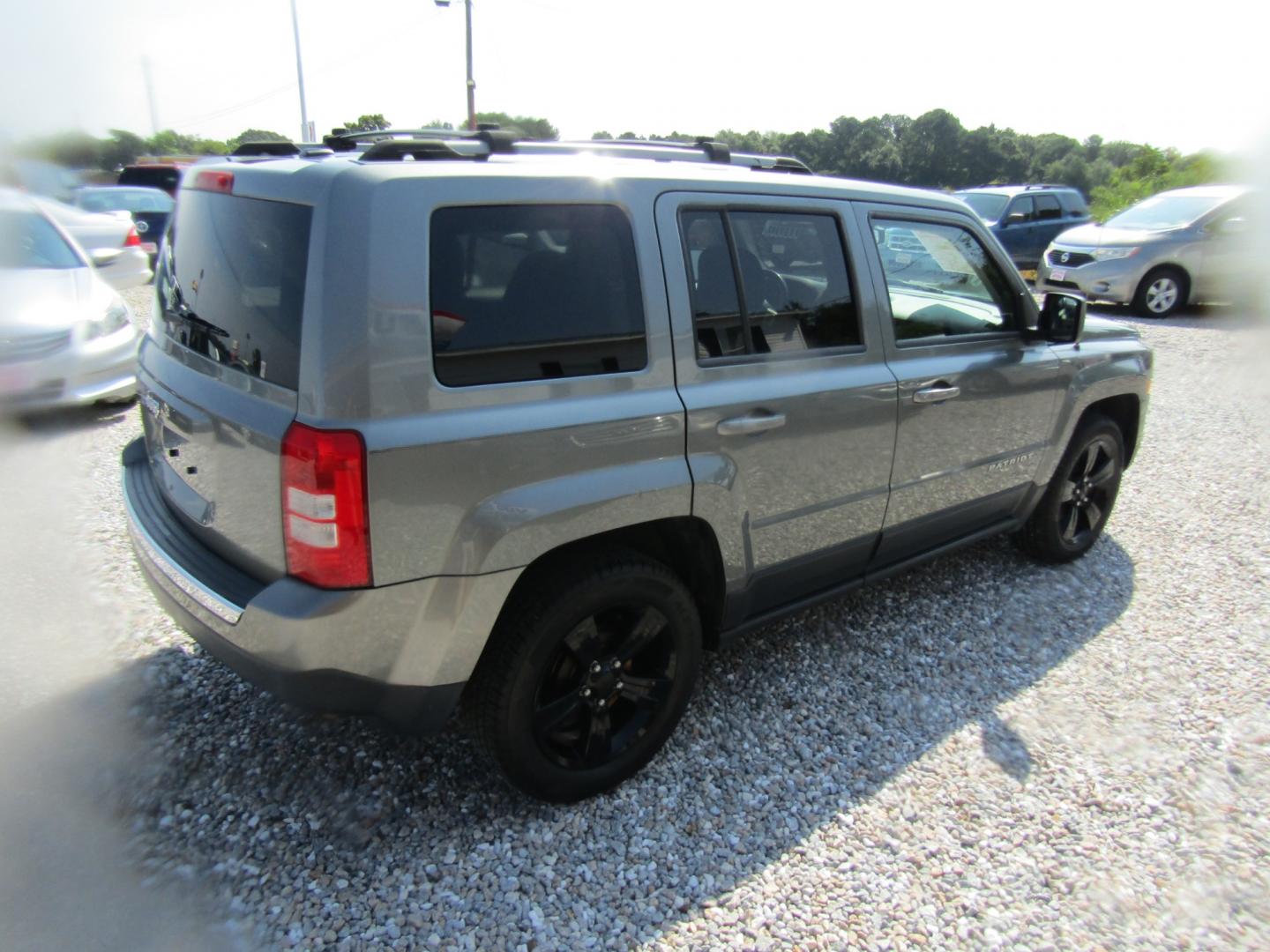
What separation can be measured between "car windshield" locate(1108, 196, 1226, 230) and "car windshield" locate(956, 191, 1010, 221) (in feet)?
8.61

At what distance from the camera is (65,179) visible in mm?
1633

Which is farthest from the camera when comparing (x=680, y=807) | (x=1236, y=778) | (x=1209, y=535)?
(x=1209, y=535)

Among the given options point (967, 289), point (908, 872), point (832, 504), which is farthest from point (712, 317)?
point (908, 872)

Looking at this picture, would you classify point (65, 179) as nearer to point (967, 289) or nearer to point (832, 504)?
point (832, 504)

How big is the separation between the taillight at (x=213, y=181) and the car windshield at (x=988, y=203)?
14041 mm

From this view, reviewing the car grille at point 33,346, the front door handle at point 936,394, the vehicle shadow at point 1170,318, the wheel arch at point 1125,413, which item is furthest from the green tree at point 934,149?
the front door handle at point 936,394

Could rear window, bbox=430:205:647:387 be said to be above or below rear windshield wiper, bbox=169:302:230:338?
above

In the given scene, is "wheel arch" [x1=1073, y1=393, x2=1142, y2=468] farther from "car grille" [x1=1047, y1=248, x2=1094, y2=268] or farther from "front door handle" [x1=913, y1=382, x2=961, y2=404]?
"car grille" [x1=1047, y1=248, x2=1094, y2=268]

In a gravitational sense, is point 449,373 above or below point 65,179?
below

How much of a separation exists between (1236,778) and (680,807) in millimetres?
1832

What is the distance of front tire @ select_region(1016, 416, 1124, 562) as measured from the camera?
400 cm

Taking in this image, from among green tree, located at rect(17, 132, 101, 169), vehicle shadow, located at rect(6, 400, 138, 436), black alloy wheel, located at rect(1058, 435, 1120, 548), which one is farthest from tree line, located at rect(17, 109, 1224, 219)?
vehicle shadow, located at rect(6, 400, 138, 436)

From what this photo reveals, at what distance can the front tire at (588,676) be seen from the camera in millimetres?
2260

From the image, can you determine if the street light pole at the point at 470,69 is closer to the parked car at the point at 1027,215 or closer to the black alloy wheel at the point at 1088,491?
the parked car at the point at 1027,215
